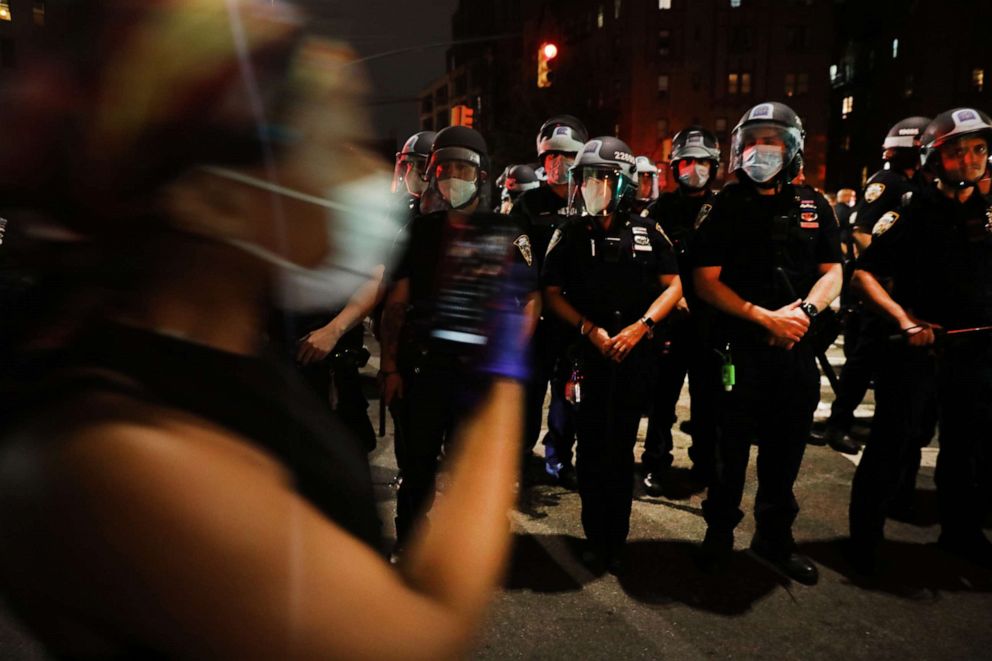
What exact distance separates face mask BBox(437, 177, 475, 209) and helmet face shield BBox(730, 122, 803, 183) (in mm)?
1573

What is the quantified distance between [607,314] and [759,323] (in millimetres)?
861

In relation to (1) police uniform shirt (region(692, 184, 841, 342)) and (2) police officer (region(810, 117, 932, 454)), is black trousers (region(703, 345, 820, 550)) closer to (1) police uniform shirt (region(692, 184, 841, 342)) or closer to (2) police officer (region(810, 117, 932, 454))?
(1) police uniform shirt (region(692, 184, 841, 342))

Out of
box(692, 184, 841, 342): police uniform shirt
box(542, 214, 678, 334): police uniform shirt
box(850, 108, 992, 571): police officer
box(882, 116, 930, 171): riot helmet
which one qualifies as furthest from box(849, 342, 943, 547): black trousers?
box(882, 116, 930, 171): riot helmet

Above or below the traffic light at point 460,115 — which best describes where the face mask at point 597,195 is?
below

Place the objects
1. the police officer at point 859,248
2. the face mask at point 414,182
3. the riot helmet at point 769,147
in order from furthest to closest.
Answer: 1. the face mask at point 414,182
2. the police officer at point 859,248
3. the riot helmet at point 769,147

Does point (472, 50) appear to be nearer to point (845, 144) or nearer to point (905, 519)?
point (845, 144)

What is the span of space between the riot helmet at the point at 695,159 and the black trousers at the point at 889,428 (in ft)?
8.12

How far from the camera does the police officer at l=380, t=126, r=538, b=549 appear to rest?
3955 mm

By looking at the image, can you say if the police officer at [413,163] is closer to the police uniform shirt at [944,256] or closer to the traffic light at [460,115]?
the police uniform shirt at [944,256]

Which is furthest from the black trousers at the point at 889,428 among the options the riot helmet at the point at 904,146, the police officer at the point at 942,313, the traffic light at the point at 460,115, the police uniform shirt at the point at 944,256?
the traffic light at the point at 460,115

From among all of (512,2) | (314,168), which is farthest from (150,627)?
(512,2)

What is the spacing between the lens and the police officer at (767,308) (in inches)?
159

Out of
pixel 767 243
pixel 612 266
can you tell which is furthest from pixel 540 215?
pixel 767 243

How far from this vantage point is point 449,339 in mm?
1244
